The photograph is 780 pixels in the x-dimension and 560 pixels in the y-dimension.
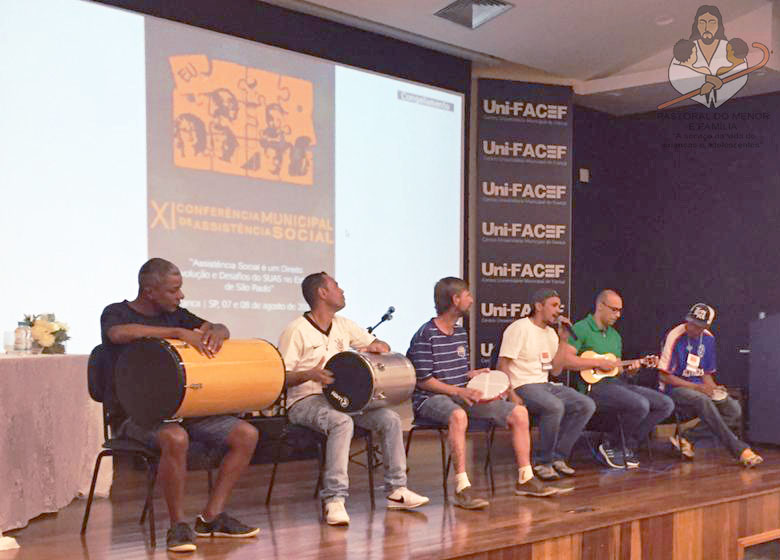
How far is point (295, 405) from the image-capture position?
162 inches

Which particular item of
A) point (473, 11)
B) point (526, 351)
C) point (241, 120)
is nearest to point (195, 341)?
point (526, 351)

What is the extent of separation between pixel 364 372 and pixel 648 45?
4989 mm

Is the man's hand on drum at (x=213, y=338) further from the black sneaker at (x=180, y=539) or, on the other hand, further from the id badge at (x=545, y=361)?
the id badge at (x=545, y=361)

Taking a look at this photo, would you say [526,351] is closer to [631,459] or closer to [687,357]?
[631,459]

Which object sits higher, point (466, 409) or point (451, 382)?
point (451, 382)

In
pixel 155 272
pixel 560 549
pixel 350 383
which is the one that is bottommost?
pixel 560 549

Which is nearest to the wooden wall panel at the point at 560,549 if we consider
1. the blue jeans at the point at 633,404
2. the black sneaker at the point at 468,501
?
the black sneaker at the point at 468,501

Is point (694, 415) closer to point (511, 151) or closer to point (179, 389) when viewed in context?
point (511, 151)

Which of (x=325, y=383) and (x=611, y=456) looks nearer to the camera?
(x=325, y=383)

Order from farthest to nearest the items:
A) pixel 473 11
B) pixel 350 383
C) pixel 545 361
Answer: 1. pixel 473 11
2. pixel 545 361
3. pixel 350 383

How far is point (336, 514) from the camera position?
12.5 ft

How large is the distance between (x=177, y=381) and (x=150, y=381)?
111 millimetres

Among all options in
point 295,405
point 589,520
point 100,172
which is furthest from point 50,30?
point 589,520

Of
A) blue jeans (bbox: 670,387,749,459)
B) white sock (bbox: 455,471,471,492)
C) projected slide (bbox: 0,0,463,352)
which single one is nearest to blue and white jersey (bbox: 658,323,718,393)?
blue jeans (bbox: 670,387,749,459)
